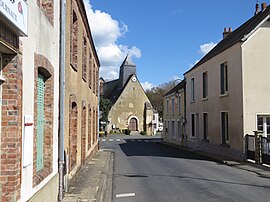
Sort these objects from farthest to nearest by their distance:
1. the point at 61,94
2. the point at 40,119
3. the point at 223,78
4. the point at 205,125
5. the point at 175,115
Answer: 1. the point at 175,115
2. the point at 205,125
3. the point at 223,78
4. the point at 61,94
5. the point at 40,119

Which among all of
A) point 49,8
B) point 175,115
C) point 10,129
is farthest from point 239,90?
point 175,115

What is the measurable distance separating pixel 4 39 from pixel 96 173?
1036cm

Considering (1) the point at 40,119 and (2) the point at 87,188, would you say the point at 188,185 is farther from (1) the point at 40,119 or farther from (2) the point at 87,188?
(1) the point at 40,119

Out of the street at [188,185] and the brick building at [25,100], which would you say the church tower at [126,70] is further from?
the brick building at [25,100]

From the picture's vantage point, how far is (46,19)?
23.7ft

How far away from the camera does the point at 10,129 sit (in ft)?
16.1

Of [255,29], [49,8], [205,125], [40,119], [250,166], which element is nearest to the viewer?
[40,119]

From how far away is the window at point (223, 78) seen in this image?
21547 mm

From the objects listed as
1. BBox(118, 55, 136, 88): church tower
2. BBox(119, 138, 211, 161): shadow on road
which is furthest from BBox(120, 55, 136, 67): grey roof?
BBox(119, 138, 211, 161): shadow on road

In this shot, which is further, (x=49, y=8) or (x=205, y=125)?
(x=205, y=125)

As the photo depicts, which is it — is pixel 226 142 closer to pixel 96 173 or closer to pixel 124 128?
pixel 96 173

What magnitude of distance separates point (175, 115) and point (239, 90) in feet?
61.9

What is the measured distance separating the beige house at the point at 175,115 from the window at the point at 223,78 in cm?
1037

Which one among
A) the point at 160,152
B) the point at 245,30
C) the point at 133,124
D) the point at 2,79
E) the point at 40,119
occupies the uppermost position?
the point at 245,30
